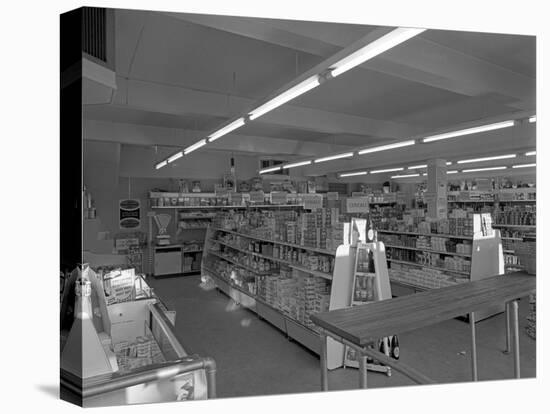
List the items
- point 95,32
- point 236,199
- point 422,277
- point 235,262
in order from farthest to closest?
1. point 236,199
2. point 235,262
3. point 422,277
4. point 95,32

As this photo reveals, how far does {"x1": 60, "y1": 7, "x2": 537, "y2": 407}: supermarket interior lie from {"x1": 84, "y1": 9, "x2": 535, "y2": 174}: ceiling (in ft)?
0.09

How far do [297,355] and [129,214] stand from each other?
7.90m

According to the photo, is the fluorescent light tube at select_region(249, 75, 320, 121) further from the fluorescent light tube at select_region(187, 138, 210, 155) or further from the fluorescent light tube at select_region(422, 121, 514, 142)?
the fluorescent light tube at select_region(422, 121, 514, 142)

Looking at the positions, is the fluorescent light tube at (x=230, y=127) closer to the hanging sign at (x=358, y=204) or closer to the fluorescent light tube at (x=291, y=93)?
the fluorescent light tube at (x=291, y=93)

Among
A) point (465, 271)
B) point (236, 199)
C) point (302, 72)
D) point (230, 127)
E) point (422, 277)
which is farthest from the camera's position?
point (236, 199)

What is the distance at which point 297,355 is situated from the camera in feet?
16.7

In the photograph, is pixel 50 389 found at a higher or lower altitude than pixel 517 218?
lower

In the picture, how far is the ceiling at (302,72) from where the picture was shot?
395 cm

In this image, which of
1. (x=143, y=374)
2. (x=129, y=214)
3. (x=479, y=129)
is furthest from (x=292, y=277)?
(x=129, y=214)

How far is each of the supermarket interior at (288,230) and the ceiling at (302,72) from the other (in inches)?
1.1

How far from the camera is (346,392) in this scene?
3416mm

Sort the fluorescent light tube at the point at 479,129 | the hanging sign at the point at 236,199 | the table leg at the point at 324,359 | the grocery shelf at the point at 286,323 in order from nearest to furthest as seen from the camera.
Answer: the table leg at the point at 324,359 → the grocery shelf at the point at 286,323 → the fluorescent light tube at the point at 479,129 → the hanging sign at the point at 236,199

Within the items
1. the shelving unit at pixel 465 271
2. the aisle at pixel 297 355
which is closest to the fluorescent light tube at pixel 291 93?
the aisle at pixel 297 355

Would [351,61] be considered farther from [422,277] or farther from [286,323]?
[422,277]
